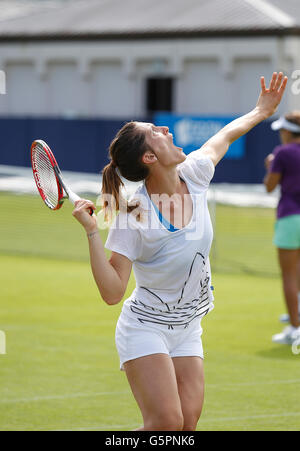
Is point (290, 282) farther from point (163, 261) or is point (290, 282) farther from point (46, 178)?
point (163, 261)

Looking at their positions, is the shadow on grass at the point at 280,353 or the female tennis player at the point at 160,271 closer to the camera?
the female tennis player at the point at 160,271

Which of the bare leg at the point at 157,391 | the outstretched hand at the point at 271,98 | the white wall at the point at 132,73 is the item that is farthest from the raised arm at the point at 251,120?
the white wall at the point at 132,73

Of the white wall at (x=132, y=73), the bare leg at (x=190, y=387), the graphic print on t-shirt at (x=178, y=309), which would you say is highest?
the graphic print on t-shirt at (x=178, y=309)

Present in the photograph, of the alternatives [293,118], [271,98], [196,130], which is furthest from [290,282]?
[196,130]

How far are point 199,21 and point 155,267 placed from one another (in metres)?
24.1

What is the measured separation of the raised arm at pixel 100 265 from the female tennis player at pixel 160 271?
1 cm

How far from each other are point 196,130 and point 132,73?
6.39 meters

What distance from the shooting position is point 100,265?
4707 millimetres

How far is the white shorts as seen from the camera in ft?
16.2

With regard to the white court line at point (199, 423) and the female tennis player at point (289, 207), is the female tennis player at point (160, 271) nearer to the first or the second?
the white court line at point (199, 423)

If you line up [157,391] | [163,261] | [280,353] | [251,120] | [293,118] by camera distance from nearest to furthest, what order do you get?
[157,391] → [163,261] → [251,120] → [280,353] → [293,118]

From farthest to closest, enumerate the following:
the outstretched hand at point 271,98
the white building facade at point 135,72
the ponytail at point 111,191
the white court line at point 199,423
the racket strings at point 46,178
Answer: the white building facade at point 135,72 → the white court line at point 199,423 → the outstretched hand at point 271,98 → the racket strings at point 46,178 → the ponytail at point 111,191

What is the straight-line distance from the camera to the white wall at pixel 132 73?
1072 inches
